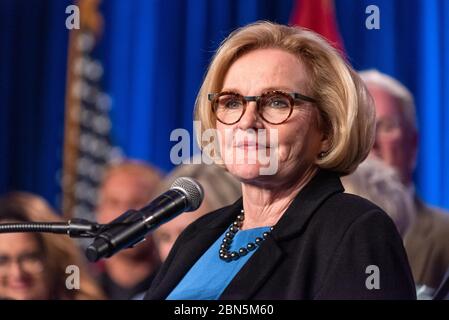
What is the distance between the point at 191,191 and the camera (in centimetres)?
127

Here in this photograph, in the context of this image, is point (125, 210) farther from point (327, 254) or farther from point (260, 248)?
point (327, 254)

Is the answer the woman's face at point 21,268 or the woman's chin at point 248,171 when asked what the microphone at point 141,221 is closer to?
the woman's chin at point 248,171

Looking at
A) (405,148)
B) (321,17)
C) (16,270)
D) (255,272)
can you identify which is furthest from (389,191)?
(255,272)

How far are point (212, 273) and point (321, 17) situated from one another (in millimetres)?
1957

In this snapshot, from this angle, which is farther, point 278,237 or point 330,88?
point 330,88

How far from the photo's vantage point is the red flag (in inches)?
121

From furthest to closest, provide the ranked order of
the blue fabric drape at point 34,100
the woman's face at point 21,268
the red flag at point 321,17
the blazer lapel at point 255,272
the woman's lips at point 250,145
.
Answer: the blue fabric drape at point 34,100 → the red flag at point 321,17 → the woman's face at point 21,268 → the woman's lips at point 250,145 → the blazer lapel at point 255,272

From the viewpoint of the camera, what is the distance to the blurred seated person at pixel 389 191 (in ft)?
8.86

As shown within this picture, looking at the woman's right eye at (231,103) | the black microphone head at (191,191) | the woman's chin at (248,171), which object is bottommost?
the black microphone head at (191,191)

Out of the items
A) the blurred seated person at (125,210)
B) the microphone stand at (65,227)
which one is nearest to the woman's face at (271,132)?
the microphone stand at (65,227)

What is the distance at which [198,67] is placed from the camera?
3223 mm

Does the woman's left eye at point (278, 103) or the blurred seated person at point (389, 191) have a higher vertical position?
the woman's left eye at point (278, 103)

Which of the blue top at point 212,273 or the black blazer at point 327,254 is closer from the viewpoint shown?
the black blazer at point 327,254
